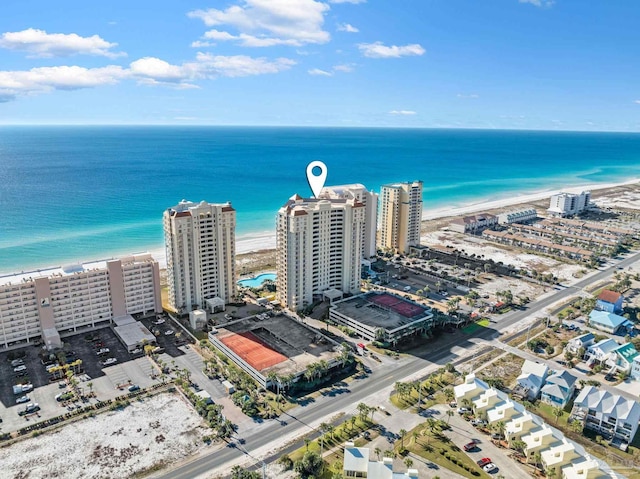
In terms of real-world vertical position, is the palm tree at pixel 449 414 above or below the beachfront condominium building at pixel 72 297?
below

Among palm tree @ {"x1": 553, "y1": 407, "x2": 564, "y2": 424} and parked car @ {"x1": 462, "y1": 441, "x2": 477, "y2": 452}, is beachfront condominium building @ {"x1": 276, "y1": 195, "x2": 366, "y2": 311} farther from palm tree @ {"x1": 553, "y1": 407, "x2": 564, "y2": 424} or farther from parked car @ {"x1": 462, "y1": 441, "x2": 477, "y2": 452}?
palm tree @ {"x1": 553, "y1": 407, "x2": 564, "y2": 424}

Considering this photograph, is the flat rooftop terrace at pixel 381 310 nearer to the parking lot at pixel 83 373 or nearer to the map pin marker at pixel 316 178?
the map pin marker at pixel 316 178

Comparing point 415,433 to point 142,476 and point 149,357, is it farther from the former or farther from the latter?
point 149,357

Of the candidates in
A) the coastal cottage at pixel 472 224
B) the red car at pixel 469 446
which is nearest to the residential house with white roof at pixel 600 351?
the red car at pixel 469 446

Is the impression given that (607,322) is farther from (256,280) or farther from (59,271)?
(59,271)

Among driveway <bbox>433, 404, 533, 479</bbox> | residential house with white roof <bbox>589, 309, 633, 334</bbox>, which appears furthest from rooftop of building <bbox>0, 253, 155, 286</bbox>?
residential house with white roof <bbox>589, 309, 633, 334</bbox>
